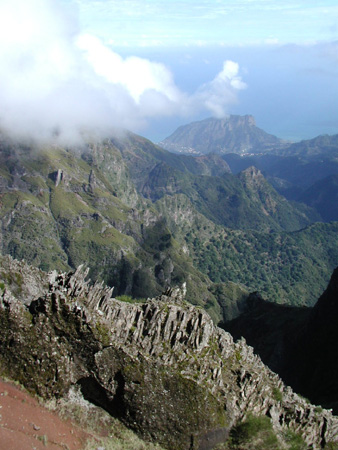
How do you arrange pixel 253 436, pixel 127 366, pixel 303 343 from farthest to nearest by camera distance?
1. pixel 303 343
2. pixel 253 436
3. pixel 127 366

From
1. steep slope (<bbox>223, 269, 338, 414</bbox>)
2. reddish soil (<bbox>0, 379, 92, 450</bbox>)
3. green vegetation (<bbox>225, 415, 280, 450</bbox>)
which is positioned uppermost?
steep slope (<bbox>223, 269, 338, 414</bbox>)

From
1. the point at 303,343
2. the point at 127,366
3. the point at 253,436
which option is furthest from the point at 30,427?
the point at 303,343

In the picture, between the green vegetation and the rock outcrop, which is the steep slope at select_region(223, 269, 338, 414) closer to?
the green vegetation

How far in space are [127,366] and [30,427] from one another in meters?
7.09

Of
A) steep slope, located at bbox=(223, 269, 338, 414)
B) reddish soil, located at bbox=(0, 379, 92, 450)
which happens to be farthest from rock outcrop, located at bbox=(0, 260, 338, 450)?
steep slope, located at bbox=(223, 269, 338, 414)

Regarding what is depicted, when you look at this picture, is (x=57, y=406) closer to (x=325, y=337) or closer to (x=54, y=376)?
(x=54, y=376)

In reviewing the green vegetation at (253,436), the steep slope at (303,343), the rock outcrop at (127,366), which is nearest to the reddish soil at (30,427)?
the rock outcrop at (127,366)

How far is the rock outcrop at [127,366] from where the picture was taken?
28125 mm

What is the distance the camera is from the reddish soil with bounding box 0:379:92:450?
2372 centimetres

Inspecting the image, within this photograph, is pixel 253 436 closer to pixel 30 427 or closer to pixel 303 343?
pixel 30 427

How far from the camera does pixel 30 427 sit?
81.8ft

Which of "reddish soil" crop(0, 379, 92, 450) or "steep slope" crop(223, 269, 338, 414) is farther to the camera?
"steep slope" crop(223, 269, 338, 414)

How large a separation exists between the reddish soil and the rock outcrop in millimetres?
1150

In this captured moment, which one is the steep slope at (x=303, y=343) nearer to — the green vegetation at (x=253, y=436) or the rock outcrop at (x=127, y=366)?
the green vegetation at (x=253, y=436)
